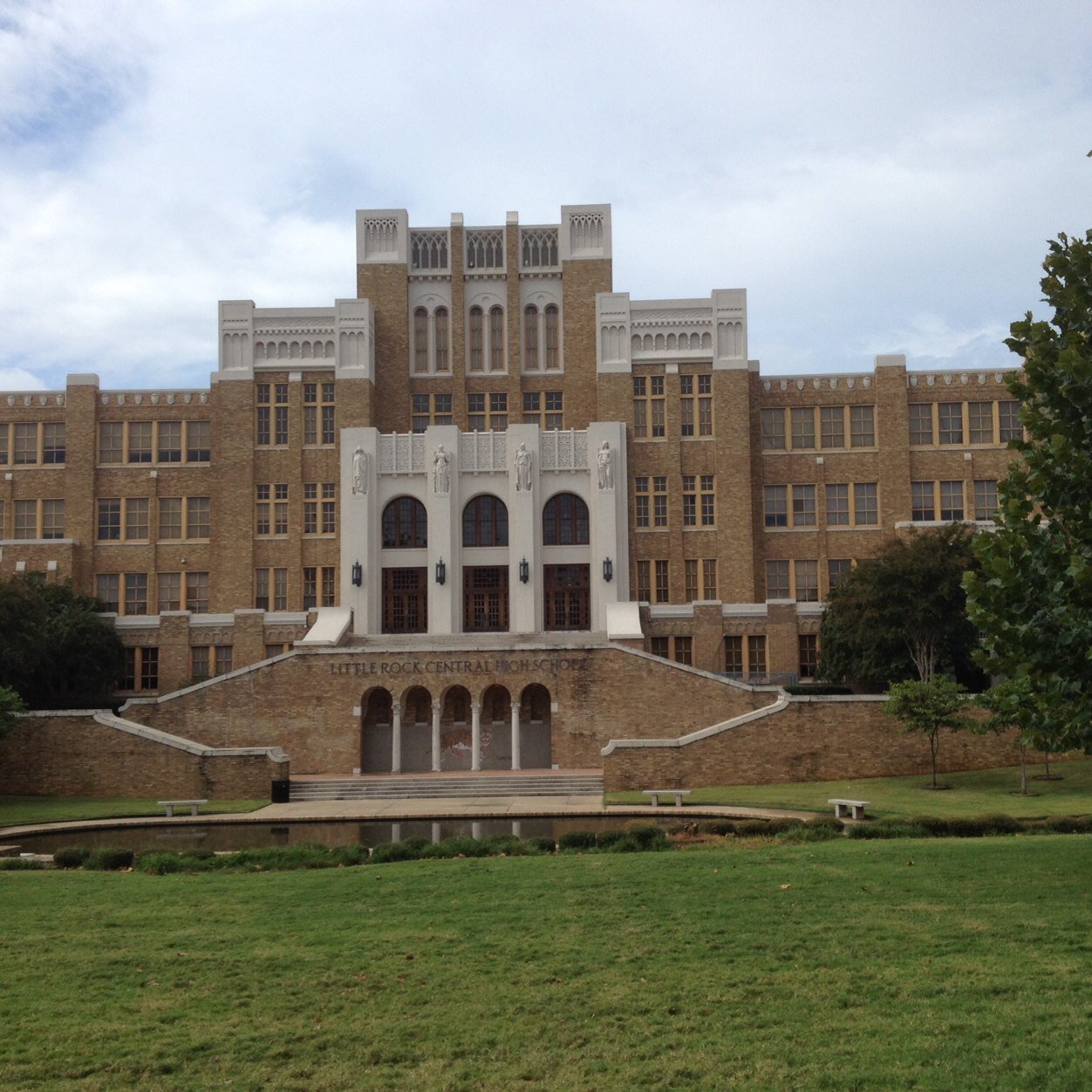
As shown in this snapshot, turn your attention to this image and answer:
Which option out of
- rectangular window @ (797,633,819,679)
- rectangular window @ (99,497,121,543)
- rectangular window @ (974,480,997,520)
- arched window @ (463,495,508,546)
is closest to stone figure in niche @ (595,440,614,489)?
arched window @ (463,495,508,546)

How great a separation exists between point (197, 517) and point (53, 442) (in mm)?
7617

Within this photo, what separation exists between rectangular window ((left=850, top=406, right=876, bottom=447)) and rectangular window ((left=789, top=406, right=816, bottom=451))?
66.6 inches

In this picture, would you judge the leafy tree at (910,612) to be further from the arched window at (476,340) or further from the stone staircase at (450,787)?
the arched window at (476,340)

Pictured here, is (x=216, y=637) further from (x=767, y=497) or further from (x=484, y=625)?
(x=767, y=497)

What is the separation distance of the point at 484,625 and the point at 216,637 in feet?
38.3

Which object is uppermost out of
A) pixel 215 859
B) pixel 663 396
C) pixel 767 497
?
pixel 663 396

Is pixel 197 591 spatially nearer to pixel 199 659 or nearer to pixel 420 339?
pixel 199 659

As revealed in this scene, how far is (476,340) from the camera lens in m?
59.5

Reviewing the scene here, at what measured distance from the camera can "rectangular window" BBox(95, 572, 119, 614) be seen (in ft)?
187

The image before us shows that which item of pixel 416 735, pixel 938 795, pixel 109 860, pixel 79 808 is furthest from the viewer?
pixel 416 735

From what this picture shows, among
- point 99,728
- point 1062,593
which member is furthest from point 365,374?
point 1062,593

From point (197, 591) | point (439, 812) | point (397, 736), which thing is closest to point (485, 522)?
point (397, 736)

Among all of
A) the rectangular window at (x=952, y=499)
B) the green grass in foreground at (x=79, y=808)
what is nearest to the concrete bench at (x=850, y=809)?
the green grass in foreground at (x=79, y=808)

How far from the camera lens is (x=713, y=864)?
684 inches
